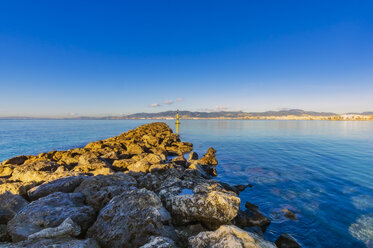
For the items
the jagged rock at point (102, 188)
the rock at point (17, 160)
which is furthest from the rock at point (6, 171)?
the jagged rock at point (102, 188)

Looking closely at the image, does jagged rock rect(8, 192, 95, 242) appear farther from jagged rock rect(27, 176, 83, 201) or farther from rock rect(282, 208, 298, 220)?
rock rect(282, 208, 298, 220)

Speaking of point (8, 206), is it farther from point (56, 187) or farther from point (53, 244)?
point (53, 244)

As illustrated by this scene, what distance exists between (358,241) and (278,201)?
3.71 m

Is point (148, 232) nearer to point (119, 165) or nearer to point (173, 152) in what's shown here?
point (119, 165)

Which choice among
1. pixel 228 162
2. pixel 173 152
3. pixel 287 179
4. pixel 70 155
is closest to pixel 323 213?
pixel 287 179

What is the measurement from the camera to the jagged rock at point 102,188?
20.3 feet

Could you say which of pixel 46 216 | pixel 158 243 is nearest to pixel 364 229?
pixel 158 243

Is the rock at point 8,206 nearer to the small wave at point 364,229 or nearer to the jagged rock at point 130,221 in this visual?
the jagged rock at point 130,221

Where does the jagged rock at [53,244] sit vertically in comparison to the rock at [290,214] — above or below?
above

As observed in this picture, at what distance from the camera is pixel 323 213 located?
9414mm

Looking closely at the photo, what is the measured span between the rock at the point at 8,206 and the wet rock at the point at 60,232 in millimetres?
2541

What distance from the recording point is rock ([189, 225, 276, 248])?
150 inches

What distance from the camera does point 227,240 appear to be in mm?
3904

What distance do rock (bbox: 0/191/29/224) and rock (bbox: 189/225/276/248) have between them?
18.5 feet
